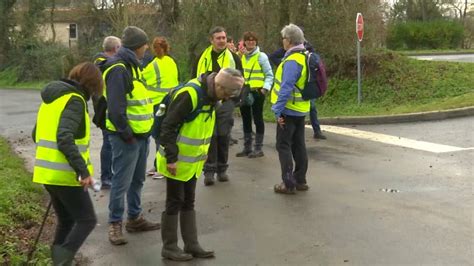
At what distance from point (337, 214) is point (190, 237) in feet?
5.81

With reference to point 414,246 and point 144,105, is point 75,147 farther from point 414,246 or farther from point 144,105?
point 414,246

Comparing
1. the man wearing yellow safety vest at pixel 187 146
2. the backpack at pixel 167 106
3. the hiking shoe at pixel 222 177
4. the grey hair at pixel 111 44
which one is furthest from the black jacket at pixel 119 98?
the hiking shoe at pixel 222 177

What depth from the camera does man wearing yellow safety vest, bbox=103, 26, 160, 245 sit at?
524 centimetres

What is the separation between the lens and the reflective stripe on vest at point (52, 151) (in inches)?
165

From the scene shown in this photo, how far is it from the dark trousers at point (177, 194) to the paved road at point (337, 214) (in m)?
0.46

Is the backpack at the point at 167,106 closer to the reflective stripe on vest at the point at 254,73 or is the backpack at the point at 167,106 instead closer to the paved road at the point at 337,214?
the paved road at the point at 337,214

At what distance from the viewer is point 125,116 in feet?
17.4

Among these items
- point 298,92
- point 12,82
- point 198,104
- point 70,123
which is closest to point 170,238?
point 198,104

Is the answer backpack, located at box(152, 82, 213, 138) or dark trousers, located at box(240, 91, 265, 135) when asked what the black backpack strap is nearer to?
backpack, located at box(152, 82, 213, 138)

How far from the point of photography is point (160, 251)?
519cm

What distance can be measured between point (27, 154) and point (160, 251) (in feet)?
20.4

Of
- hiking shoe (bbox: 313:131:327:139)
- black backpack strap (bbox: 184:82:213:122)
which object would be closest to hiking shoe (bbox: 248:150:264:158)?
hiking shoe (bbox: 313:131:327:139)

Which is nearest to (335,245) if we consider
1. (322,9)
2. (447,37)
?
(322,9)

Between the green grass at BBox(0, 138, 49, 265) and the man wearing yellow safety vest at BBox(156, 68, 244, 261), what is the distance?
1084 millimetres
